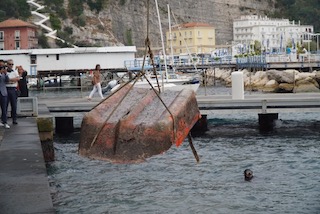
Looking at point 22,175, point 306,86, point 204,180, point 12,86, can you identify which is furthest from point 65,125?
point 306,86

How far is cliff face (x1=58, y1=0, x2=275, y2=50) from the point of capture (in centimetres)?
11338

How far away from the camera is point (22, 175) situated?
1230 centimetres

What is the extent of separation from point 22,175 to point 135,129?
213cm

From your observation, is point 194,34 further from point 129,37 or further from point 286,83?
point 286,83

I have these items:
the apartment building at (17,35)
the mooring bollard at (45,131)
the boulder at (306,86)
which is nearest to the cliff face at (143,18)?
the apartment building at (17,35)

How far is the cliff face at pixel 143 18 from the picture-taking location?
113 m

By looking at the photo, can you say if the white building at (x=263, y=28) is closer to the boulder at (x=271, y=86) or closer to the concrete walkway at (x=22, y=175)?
the boulder at (x=271, y=86)

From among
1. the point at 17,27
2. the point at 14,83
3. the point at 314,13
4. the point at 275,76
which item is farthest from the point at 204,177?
the point at 314,13

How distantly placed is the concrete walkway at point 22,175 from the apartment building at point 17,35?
264 feet

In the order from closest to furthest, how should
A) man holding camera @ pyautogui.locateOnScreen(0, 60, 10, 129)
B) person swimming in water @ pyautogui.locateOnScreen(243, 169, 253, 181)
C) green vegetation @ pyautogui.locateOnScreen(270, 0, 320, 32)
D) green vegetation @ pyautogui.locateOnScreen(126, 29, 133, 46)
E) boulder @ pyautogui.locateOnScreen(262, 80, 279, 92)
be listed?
1. person swimming in water @ pyautogui.locateOnScreen(243, 169, 253, 181)
2. man holding camera @ pyautogui.locateOnScreen(0, 60, 10, 129)
3. boulder @ pyautogui.locateOnScreen(262, 80, 279, 92)
4. green vegetation @ pyautogui.locateOnScreen(126, 29, 133, 46)
5. green vegetation @ pyautogui.locateOnScreen(270, 0, 320, 32)

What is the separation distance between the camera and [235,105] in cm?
2622

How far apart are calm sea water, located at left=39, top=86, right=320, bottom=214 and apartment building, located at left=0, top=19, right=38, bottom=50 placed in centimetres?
7185

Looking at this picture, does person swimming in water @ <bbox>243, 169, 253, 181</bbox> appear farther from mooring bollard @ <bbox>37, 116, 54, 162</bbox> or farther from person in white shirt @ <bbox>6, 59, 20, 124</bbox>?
person in white shirt @ <bbox>6, 59, 20, 124</bbox>

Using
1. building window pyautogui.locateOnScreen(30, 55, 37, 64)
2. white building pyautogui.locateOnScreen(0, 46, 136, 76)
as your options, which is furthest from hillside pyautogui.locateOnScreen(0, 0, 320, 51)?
white building pyautogui.locateOnScreen(0, 46, 136, 76)
